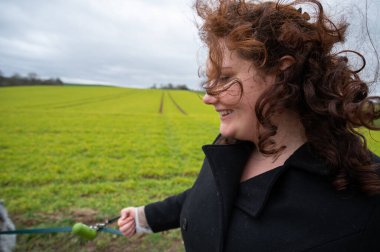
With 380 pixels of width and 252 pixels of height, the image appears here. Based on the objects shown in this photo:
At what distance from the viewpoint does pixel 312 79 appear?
1199 mm

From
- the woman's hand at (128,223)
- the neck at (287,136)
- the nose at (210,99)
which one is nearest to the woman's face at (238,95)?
the nose at (210,99)

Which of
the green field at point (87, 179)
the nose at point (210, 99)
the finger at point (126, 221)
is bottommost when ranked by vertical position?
the green field at point (87, 179)

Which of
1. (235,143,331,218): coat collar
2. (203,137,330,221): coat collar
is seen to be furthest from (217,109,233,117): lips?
(235,143,331,218): coat collar

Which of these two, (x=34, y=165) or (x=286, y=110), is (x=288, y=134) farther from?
(x=34, y=165)

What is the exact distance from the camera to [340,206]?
1.08m

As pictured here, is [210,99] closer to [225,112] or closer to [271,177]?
[225,112]

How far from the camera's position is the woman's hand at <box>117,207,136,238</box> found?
6.34ft

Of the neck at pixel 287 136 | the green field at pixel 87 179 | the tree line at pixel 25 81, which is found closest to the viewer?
the neck at pixel 287 136

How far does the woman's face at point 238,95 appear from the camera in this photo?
4.05 ft

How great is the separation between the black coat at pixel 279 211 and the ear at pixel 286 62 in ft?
1.21

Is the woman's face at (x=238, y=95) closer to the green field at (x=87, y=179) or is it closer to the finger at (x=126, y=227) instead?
the green field at (x=87, y=179)

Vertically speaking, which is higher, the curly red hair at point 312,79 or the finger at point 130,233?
the curly red hair at point 312,79

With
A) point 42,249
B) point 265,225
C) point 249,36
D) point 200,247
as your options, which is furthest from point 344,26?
point 42,249

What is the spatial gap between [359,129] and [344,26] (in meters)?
0.48
